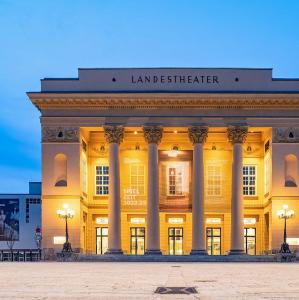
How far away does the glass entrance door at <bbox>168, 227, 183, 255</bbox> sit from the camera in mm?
58812

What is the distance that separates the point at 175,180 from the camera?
181ft

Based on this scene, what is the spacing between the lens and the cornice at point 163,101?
53.7 meters

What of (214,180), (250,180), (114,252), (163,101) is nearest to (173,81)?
(163,101)

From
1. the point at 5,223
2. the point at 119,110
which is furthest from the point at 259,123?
the point at 5,223

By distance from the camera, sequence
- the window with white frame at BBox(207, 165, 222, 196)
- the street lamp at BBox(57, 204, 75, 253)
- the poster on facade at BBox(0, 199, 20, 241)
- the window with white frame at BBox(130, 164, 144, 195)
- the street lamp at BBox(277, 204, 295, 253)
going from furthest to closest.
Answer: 1. the poster on facade at BBox(0, 199, 20, 241)
2. the window with white frame at BBox(207, 165, 222, 196)
3. the window with white frame at BBox(130, 164, 144, 195)
4. the street lamp at BBox(57, 204, 75, 253)
5. the street lamp at BBox(277, 204, 295, 253)

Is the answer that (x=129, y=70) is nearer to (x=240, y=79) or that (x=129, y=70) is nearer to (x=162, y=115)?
(x=162, y=115)

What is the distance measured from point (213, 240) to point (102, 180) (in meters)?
10.9

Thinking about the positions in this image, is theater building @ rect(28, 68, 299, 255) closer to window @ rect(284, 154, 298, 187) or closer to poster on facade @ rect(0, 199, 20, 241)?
window @ rect(284, 154, 298, 187)

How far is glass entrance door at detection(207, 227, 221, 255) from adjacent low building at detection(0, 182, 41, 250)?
45.2 metres

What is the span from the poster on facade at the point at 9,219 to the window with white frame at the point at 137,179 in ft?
153

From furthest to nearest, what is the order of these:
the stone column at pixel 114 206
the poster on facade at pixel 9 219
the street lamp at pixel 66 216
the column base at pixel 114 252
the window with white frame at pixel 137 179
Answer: the poster on facade at pixel 9 219 < the window with white frame at pixel 137 179 < the stone column at pixel 114 206 < the column base at pixel 114 252 < the street lamp at pixel 66 216

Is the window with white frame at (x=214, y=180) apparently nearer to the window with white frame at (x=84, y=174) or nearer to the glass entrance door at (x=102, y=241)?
the glass entrance door at (x=102, y=241)

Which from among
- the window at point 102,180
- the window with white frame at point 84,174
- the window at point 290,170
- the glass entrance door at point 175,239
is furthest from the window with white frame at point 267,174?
the window with white frame at point 84,174

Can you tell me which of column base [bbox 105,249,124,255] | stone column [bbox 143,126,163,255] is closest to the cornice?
stone column [bbox 143,126,163,255]
